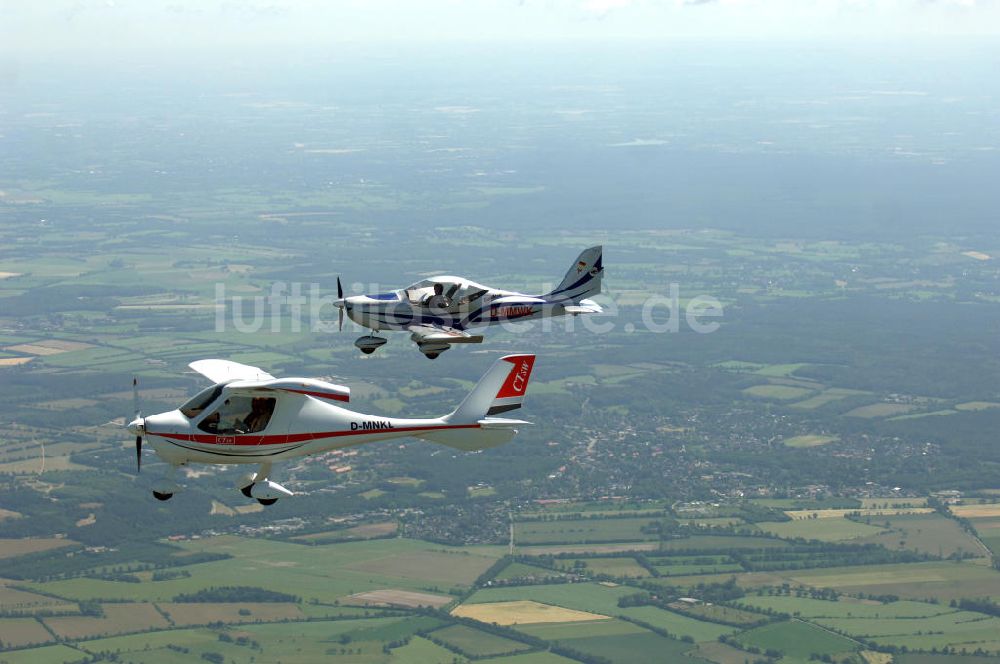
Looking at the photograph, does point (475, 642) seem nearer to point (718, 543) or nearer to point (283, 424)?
point (718, 543)

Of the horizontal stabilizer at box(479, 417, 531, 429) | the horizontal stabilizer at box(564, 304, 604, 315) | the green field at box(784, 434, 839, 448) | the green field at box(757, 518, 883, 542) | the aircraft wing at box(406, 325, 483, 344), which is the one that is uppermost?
the horizontal stabilizer at box(564, 304, 604, 315)

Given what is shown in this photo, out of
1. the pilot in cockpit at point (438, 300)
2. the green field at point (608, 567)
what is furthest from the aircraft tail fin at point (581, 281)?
the green field at point (608, 567)

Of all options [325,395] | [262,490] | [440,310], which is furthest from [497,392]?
[440,310]

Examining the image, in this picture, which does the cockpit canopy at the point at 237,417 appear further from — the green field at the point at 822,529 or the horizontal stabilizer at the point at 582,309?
the green field at the point at 822,529

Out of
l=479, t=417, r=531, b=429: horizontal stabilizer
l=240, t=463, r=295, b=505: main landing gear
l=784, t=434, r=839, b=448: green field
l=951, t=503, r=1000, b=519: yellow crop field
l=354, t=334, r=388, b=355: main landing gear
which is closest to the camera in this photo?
l=240, t=463, r=295, b=505: main landing gear

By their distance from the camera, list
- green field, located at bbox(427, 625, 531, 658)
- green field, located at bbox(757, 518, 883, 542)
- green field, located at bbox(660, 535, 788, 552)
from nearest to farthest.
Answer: green field, located at bbox(427, 625, 531, 658) < green field, located at bbox(660, 535, 788, 552) < green field, located at bbox(757, 518, 883, 542)

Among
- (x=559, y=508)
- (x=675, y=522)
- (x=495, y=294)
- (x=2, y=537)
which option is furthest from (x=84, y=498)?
(x=495, y=294)

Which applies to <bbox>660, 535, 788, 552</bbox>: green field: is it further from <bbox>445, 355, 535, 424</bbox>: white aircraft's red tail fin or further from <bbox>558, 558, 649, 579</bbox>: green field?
<bbox>445, 355, 535, 424</bbox>: white aircraft's red tail fin

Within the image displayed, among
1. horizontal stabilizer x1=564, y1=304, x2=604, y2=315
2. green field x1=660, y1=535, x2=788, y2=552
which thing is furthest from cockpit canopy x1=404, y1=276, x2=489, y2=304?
green field x1=660, y1=535, x2=788, y2=552
